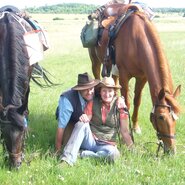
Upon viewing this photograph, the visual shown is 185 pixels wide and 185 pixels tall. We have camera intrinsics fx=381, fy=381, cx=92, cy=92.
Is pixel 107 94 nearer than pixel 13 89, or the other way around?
pixel 13 89

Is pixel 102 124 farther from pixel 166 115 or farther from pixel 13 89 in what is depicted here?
pixel 13 89

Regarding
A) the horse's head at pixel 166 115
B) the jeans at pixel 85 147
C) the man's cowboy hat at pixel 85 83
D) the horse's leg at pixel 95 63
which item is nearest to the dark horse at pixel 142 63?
the horse's head at pixel 166 115

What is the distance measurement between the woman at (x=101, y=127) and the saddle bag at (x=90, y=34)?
236cm

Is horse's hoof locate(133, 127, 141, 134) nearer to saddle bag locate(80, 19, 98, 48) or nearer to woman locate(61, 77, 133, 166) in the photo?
woman locate(61, 77, 133, 166)

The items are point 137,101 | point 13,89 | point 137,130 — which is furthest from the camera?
point 137,101

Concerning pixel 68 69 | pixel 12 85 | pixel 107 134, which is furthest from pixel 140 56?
pixel 68 69

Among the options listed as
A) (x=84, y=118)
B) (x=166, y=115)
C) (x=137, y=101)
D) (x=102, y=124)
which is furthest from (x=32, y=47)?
(x=137, y=101)

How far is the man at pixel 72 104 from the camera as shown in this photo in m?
5.17

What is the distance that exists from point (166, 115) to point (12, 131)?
6.34ft

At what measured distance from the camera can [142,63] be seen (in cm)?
566

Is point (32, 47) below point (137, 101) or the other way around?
the other way around

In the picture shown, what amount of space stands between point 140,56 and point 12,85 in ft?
7.44

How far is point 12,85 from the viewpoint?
4.18 meters

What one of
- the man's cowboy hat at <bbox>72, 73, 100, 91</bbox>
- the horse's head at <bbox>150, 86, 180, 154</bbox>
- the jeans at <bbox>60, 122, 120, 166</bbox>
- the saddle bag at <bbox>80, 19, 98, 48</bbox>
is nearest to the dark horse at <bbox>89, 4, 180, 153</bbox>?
the horse's head at <bbox>150, 86, 180, 154</bbox>
